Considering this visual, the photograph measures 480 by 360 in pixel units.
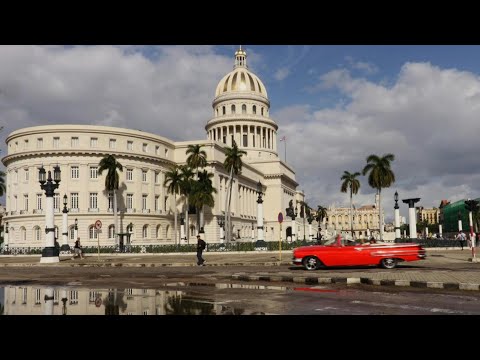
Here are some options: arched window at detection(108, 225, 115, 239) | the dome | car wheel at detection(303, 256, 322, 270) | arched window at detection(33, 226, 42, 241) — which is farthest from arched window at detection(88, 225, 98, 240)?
the dome

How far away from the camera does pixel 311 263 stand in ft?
65.8

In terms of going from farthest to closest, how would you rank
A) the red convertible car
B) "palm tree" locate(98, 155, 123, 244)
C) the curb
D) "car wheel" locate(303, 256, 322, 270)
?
1. "palm tree" locate(98, 155, 123, 244)
2. "car wheel" locate(303, 256, 322, 270)
3. the red convertible car
4. the curb

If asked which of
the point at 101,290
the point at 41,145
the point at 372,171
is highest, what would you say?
the point at 41,145

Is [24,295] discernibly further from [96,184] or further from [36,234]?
[36,234]

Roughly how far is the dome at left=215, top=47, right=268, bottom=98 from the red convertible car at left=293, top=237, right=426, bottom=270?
330 feet

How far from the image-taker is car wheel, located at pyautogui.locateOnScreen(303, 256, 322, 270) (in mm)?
20031

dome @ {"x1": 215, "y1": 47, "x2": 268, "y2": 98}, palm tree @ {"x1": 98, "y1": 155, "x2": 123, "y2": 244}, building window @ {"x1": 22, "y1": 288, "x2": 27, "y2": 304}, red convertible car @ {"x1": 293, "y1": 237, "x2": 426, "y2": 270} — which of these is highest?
dome @ {"x1": 215, "y1": 47, "x2": 268, "y2": 98}

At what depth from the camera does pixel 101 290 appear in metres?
13.3

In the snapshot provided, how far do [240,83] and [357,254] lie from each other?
103533 mm

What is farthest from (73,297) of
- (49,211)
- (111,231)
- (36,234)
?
(36,234)

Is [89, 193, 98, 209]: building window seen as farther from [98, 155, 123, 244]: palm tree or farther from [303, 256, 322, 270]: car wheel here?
[303, 256, 322, 270]: car wheel
